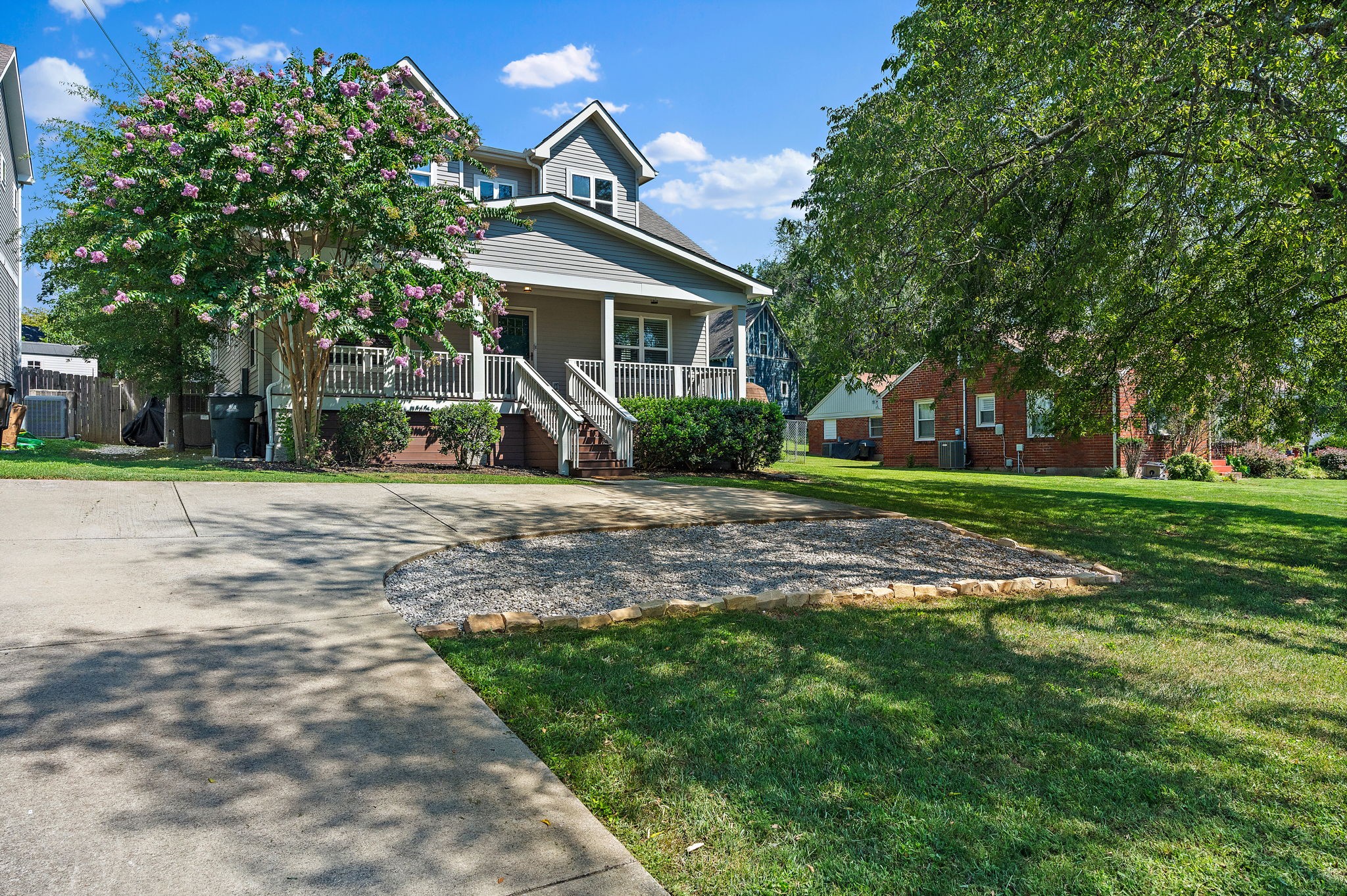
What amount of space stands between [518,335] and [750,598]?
42.5 ft

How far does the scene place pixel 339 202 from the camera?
10508 mm

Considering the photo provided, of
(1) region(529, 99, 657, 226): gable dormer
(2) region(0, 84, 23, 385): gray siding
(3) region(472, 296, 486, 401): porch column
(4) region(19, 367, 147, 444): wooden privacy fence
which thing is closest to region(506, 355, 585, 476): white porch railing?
(3) region(472, 296, 486, 401): porch column

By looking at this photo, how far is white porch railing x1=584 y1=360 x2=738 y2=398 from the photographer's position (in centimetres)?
1627

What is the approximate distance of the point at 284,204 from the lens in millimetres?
10305

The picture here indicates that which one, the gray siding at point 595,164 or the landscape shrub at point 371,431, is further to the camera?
the gray siding at point 595,164

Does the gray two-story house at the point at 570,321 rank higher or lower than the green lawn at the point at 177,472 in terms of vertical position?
higher

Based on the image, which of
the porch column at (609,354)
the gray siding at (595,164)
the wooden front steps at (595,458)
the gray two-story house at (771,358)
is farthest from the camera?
the gray two-story house at (771,358)

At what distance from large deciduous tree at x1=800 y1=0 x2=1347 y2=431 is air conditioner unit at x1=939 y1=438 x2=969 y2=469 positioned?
14455 mm

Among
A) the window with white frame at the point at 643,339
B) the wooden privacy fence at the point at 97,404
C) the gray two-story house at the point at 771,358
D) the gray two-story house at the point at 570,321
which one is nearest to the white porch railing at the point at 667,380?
the gray two-story house at the point at 570,321

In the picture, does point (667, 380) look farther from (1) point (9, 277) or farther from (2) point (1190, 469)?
(1) point (9, 277)

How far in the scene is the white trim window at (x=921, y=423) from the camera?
87.7 ft

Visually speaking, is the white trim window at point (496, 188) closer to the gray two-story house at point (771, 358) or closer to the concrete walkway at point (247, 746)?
A: the concrete walkway at point (247, 746)

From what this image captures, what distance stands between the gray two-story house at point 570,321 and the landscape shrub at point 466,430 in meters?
0.68

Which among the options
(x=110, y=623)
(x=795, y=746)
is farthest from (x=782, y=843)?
(x=110, y=623)
